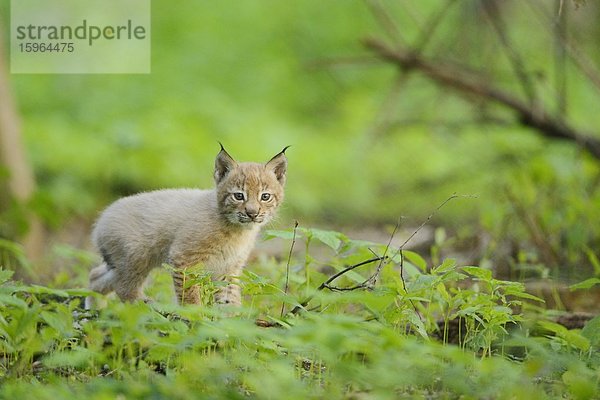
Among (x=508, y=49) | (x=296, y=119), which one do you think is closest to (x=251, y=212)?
(x=508, y=49)

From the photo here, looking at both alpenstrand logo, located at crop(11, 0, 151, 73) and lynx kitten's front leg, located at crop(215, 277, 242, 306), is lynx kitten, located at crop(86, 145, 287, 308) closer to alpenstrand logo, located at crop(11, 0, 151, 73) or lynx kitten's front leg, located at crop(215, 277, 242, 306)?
lynx kitten's front leg, located at crop(215, 277, 242, 306)

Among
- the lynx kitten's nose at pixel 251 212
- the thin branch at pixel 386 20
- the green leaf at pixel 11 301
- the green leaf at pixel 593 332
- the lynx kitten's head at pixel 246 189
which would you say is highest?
the thin branch at pixel 386 20

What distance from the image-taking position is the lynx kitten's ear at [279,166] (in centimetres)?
490

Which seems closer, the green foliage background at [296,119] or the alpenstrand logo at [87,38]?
the green foliage background at [296,119]

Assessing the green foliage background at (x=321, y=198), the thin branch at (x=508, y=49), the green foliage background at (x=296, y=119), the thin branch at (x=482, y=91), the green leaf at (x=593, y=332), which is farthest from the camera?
the green foliage background at (x=296, y=119)

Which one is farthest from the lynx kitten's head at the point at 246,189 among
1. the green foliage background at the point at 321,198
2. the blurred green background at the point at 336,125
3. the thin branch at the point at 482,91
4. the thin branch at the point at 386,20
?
the thin branch at the point at 482,91

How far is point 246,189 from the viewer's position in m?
4.83

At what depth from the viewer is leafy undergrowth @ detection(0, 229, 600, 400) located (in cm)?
304

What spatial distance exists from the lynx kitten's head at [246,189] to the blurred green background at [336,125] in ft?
5.61

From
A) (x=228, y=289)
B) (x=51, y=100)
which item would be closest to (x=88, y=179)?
(x=51, y=100)

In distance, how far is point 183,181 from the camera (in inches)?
382

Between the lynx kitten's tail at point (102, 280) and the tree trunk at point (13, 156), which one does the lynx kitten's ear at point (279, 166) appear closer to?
the lynx kitten's tail at point (102, 280)

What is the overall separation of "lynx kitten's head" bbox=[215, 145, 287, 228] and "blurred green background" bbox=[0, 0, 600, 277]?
5.61 ft

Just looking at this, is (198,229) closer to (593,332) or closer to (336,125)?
(593,332)
